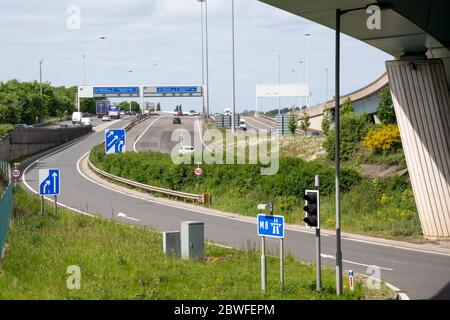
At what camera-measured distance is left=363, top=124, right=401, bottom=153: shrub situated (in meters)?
46.7

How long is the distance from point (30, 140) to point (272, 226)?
200 ft

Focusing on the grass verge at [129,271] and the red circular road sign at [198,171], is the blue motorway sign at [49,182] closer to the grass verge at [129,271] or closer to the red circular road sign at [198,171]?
the grass verge at [129,271]

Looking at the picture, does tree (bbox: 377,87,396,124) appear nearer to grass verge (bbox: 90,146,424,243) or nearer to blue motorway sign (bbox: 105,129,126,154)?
grass verge (bbox: 90,146,424,243)

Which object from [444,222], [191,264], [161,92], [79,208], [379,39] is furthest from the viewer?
[161,92]

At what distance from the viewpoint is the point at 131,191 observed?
4769cm

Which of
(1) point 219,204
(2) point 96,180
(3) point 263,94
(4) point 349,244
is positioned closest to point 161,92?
(3) point 263,94

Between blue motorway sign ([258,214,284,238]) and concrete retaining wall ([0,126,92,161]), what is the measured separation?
49.3 metres

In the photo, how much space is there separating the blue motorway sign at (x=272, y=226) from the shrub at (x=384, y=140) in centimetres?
3189

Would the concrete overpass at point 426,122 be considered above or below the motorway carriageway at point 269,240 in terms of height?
above

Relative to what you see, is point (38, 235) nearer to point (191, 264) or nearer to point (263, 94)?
point (191, 264)

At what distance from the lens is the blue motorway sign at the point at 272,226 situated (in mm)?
15727

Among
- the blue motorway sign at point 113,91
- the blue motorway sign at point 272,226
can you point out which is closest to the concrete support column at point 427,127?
the blue motorway sign at point 272,226

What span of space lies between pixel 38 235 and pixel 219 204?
17.7m

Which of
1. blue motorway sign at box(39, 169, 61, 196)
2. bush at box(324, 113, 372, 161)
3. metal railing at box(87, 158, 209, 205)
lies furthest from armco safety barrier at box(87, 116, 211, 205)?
blue motorway sign at box(39, 169, 61, 196)
